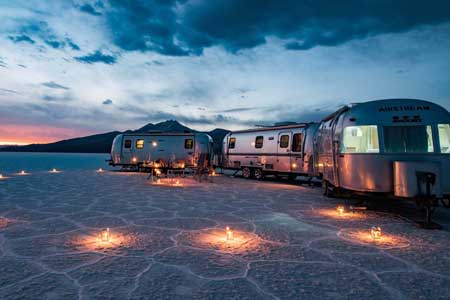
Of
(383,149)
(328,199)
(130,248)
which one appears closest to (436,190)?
(383,149)

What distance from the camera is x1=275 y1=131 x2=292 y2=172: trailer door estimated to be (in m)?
14.1

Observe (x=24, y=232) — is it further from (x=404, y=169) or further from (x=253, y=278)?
(x=404, y=169)

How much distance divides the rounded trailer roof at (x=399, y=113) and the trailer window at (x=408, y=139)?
0.17 m

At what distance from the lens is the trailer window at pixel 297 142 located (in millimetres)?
13632

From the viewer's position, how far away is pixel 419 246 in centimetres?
471

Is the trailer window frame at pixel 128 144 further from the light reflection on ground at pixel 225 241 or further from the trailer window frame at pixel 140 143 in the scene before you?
the light reflection on ground at pixel 225 241

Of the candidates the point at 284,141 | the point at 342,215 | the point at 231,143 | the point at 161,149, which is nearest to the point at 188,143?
the point at 161,149

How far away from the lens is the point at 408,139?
257 inches

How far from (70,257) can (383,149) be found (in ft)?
23.0

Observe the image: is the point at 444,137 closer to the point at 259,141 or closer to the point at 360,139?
the point at 360,139

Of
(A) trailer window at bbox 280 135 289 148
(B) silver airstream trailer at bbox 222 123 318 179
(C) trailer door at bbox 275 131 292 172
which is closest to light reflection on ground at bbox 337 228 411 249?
(B) silver airstream trailer at bbox 222 123 318 179

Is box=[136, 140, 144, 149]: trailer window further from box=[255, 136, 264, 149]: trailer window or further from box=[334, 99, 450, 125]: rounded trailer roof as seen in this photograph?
box=[334, 99, 450, 125]: rounded trailer roof

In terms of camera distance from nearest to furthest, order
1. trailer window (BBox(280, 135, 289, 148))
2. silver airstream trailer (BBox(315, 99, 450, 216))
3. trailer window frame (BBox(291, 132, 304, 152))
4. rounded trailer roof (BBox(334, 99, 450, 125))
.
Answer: silver airstream trailer (BBox(315, 99, 450, 216)) < rounded trailer roof (BBox(334, 99, 450, 125)) < trailer window frame (BBox(291, 132, 304, 152)) < trailer window (BBox(280, 135, 289, 148))

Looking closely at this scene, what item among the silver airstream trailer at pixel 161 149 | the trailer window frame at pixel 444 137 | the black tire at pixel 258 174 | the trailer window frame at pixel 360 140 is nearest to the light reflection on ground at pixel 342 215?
the trailer window frame at pixel 360 140
